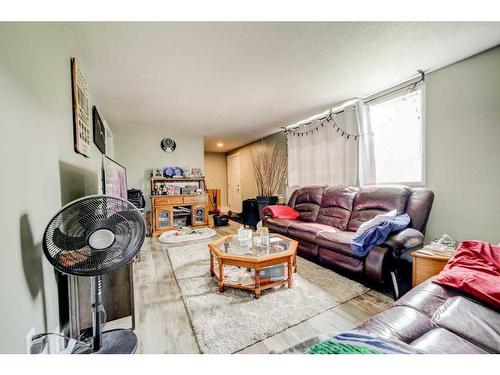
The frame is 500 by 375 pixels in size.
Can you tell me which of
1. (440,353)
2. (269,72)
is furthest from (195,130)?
(440,353)

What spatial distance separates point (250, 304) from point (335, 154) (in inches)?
105

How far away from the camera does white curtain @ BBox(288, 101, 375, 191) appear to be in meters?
2.93

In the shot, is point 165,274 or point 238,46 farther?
point 165,274

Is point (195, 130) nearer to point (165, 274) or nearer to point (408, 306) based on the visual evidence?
point (165, 274)

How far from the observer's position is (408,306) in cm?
106

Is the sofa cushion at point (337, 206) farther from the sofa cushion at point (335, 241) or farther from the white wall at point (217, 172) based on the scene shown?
the white wall at point (217, 172)

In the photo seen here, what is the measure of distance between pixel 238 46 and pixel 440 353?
2269mm

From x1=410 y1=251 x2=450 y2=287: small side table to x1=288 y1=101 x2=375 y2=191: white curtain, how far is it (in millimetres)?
1436

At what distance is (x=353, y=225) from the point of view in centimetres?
258

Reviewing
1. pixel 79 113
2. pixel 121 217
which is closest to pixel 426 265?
pixel 121 217

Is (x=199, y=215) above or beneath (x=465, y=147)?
beneath

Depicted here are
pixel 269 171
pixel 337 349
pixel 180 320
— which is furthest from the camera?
pixel 269 171

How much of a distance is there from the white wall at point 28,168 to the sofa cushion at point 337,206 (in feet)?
9.60

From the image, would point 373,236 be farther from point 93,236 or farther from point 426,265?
point 93,236
